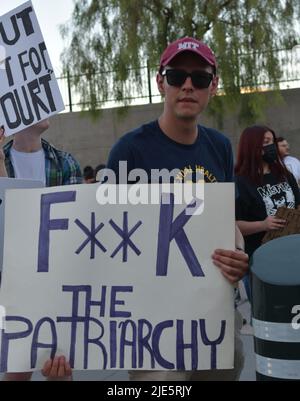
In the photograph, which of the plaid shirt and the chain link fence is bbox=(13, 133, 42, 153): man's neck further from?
the chain link fence

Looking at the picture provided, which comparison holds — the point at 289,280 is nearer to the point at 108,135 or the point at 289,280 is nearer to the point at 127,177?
the point at 127,177

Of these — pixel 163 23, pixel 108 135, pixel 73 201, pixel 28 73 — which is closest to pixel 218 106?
pixel 163 23

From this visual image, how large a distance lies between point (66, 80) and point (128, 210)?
1862 centimetres

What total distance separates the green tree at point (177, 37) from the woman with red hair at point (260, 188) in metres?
14.0

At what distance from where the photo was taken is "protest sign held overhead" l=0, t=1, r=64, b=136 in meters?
3.37

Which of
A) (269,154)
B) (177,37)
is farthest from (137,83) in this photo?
(269,154)

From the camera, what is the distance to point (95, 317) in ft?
7.39

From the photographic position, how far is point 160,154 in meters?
2.49

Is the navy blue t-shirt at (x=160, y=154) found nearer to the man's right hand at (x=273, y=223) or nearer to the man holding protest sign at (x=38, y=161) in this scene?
the man holding protest sign at (x=38, y=161)

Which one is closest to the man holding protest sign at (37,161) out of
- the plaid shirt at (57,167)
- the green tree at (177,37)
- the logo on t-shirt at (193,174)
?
the plaid shirt at (57,167)

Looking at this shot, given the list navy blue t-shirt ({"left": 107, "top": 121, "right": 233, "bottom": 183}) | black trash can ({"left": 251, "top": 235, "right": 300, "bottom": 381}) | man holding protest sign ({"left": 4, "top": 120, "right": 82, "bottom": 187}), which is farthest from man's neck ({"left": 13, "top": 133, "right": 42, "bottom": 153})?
black trash can ({"left": 251, "top": 235, "right": 300, "bottom": 381})

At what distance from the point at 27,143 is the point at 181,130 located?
Result: 3.81 feet

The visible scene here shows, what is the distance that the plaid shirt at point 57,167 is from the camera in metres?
3.30

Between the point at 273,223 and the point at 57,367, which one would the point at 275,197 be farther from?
the point at 57,367
